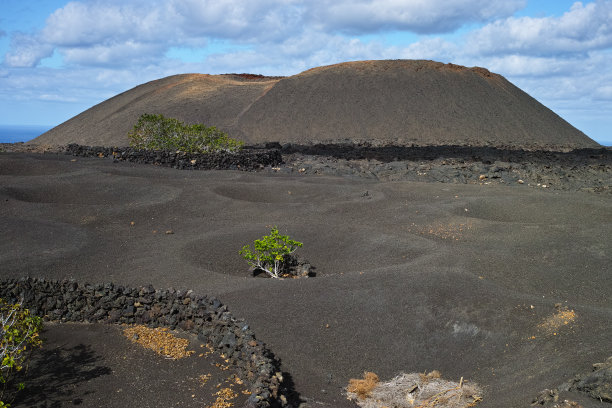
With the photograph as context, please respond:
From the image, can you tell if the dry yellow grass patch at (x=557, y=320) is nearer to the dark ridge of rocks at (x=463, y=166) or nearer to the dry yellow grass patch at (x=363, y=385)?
the dry yellow grass patch at (x=363, y=385)

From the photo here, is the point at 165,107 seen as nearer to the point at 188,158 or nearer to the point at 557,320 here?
the point at 188,158

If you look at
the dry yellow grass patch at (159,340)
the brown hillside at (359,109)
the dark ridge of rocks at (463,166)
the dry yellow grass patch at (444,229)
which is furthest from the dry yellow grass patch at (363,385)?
the brown hillside at (359,109)

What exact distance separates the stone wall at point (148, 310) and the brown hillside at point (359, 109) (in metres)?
32.8

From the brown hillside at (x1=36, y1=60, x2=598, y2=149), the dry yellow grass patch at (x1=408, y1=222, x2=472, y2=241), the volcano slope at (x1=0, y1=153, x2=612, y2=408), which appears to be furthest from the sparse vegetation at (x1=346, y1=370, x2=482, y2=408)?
the brown hillside at (x1=36, y1=60, x2=598, y2=149)

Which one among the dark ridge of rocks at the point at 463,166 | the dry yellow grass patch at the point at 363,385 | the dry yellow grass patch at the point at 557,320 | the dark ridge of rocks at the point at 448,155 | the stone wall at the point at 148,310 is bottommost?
the dry yellow grass patch at the point at 363,385

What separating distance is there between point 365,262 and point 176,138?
16.6m

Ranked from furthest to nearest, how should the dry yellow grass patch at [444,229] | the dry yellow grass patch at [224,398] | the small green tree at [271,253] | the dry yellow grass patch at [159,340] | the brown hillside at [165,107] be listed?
the brown hillside at [165,107], the dry yellow grass patch at [444,229], the small green tree at [271,253], the dry yellow grass patch at [159,340], the dry yellow grass patch at [224,398]

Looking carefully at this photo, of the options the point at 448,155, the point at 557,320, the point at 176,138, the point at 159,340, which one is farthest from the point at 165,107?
the point at 557,320

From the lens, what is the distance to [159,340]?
8.22m

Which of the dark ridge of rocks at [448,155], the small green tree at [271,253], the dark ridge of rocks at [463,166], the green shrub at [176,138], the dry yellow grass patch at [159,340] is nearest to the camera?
the dry yellow grass patch at [159,340]

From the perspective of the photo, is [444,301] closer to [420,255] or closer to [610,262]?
[420,255]

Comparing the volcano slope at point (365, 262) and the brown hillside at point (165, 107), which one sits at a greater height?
the brown hillside at point (165, 107)

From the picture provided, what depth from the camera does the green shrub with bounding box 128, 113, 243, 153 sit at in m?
25.0

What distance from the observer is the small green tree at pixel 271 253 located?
10.3 meters
